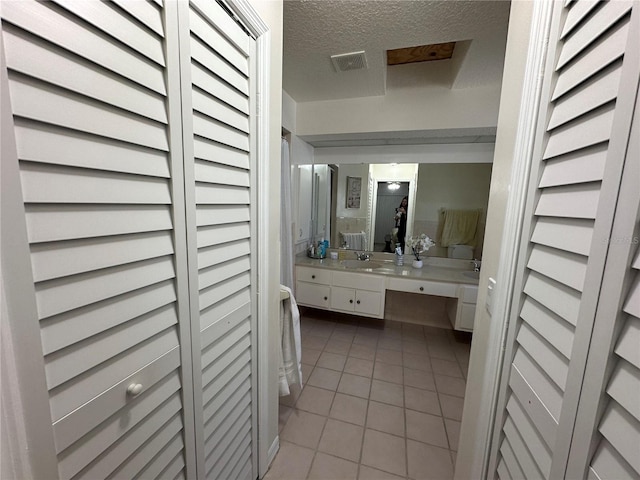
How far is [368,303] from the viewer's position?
2.79 meters

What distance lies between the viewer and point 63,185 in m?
0.50

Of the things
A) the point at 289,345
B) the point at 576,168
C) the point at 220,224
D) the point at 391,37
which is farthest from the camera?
the point at 289,345

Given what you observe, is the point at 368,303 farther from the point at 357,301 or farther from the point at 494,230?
the point at 494,230

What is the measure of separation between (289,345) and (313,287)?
1.28 meters

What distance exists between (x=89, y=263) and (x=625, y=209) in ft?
3.49

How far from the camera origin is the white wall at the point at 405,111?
7.24ft

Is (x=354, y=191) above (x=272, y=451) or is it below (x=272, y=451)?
above

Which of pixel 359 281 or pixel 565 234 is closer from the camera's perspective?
pixel 565 234

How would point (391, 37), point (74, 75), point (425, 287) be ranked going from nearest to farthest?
point (74, 75) < point (391, 37) < point (425, 287)

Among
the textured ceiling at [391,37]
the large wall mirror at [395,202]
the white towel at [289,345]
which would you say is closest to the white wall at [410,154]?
the large wall mirror at [395,202]

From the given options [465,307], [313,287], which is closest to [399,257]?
[465,307]

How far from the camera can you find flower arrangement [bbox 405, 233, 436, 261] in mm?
2988

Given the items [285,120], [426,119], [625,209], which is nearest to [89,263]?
[625,209]

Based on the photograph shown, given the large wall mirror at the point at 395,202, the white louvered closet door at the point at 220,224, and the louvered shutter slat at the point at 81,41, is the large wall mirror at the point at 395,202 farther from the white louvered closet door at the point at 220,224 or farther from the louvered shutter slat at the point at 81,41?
the louvered shutter slat at the point at 81,41
